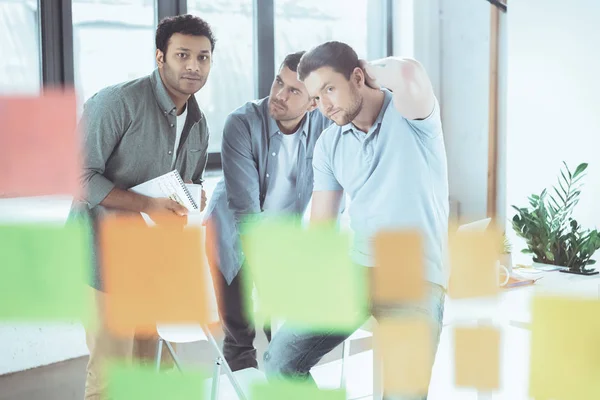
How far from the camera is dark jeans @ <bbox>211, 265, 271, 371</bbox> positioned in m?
2.13

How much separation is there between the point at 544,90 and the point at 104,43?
4.99 feet

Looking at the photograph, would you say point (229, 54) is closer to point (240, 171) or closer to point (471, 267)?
point (240, 171)

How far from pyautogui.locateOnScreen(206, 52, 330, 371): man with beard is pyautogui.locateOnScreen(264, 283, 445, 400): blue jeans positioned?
253 millimetres

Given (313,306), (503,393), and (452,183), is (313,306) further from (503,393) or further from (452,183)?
(452,183)

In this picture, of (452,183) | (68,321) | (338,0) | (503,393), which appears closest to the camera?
(503,393)

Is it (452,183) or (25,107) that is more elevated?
(25,107)

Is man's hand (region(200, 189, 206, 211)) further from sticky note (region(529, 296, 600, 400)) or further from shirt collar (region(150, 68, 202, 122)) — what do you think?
sticky note (region(529, 296, 600, 400))

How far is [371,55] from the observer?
3170 mm

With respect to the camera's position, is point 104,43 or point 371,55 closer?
point 104,43

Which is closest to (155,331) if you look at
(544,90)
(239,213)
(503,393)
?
(239,213)

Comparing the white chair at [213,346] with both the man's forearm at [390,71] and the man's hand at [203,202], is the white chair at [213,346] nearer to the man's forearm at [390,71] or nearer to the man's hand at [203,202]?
the man's hand at [203,202]

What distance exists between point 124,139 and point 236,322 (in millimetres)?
658

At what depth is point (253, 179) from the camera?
6.79 feet

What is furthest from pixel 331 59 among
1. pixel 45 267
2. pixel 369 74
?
pixel 45 267
